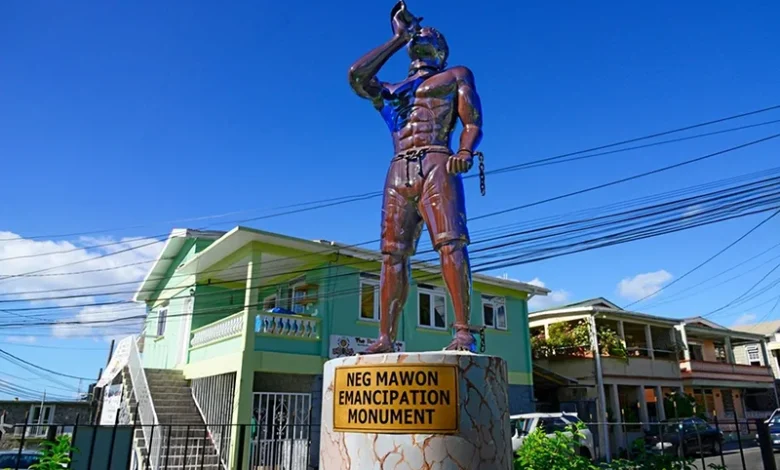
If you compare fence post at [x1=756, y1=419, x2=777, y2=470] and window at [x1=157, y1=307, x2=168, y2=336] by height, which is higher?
window at [x1=157, y1=307, x2=168, y2=336]

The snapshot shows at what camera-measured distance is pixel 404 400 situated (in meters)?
3.52

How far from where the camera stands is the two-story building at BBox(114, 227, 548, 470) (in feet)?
41.4

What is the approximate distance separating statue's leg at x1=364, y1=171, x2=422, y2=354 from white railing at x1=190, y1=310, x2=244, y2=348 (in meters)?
9.05

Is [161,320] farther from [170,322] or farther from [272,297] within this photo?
[272,297]

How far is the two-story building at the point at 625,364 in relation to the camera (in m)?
21.3

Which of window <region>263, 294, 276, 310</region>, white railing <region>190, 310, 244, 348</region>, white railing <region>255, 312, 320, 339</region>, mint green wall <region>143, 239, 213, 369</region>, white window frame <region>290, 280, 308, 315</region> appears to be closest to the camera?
white railing <region>255, 312, 320, 339</region>

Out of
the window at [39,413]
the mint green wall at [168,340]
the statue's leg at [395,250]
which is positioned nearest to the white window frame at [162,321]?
the mint green wall at [168,340]

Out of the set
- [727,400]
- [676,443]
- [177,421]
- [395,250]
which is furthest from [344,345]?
[727,400]

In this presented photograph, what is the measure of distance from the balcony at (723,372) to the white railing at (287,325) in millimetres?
20018

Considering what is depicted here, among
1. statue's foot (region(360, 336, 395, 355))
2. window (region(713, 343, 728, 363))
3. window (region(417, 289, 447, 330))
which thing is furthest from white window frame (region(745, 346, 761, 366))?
statue's foot (region(360, 336, 395, 355))

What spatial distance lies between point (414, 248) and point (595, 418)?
720 inches

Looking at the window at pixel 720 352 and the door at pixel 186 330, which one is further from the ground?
the window at pixel 720 352

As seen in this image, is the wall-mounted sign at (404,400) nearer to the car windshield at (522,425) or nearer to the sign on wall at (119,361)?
the car windshield at (522,425)

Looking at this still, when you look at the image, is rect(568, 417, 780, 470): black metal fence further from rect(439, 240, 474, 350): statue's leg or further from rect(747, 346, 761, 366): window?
rect(747, 346, 761, 366): window
